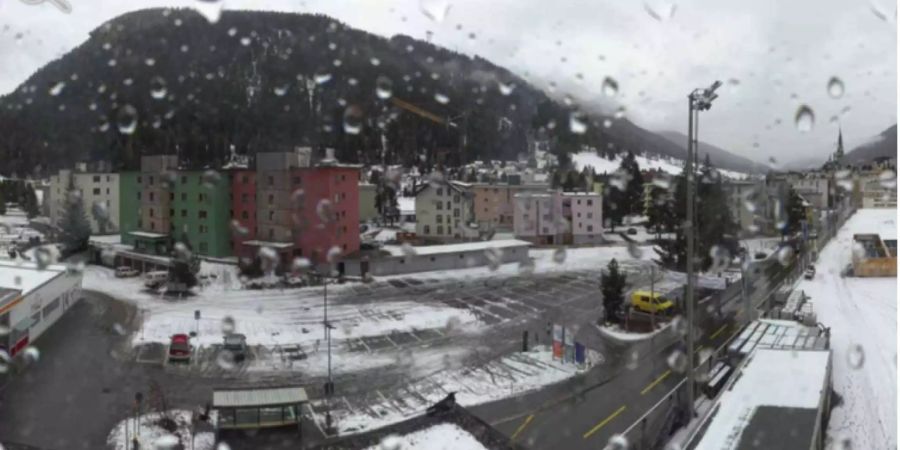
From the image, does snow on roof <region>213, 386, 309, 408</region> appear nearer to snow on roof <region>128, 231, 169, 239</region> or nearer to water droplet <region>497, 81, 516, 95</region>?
snow on roof <region>128, 231, 169, 239</region>

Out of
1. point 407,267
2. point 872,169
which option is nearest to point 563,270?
point 407,267

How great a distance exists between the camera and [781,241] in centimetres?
1619

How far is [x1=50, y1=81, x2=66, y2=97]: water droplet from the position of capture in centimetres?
3273

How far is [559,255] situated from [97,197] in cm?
1383

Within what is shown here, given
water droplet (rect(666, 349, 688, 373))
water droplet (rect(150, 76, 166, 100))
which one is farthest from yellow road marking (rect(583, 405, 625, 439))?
water droplet (rect(150, 76, 166, 100))

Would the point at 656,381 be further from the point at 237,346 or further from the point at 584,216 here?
the point at 584,216

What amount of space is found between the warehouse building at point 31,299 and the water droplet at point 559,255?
10.0m

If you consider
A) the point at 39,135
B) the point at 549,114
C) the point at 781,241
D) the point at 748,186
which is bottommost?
the point at 781,241

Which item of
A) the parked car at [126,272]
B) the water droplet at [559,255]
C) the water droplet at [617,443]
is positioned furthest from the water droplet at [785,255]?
the parked car at [126,272]

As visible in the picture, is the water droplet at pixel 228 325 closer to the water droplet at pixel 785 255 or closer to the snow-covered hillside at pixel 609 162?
the water droplet at pixel 785 255

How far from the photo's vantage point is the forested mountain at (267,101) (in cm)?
3147

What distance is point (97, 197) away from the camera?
797 inches

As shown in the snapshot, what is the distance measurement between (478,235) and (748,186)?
800 cm

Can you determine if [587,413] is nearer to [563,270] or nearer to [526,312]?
[526,312]
